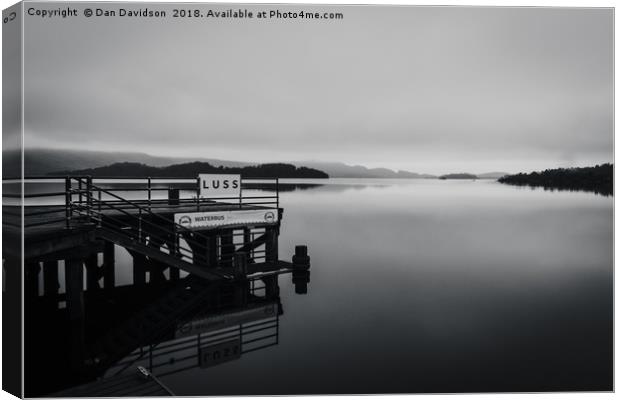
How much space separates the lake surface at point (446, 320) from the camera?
26.4 ft

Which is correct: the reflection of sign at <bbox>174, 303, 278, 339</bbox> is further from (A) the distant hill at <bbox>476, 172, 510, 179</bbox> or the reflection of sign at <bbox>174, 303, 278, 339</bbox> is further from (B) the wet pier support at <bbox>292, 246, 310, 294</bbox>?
(A) the distant hill at <bbox>476, 172, 510, 179</bbox>

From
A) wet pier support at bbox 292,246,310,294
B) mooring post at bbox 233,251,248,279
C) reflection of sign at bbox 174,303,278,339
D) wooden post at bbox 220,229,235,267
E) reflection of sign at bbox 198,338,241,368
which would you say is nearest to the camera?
reflection of sign at bbox 198,338,241,368

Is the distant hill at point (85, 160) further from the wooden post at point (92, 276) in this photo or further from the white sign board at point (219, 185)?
the wooden post at point (92, 276)

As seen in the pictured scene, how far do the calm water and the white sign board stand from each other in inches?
117

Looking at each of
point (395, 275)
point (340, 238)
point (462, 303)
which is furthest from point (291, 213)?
point (462, 303)

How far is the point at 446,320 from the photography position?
1245 cm

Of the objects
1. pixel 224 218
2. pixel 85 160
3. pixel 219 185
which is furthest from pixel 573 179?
pixel 85 160

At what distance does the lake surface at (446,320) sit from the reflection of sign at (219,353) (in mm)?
299

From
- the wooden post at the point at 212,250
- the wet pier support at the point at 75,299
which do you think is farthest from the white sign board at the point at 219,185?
the wooden post at the point at 212,250

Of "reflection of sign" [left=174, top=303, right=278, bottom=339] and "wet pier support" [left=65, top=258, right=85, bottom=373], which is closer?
"wet pier support" [left=65, top=258, right=85, bottom=373]

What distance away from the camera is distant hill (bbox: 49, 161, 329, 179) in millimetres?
9977

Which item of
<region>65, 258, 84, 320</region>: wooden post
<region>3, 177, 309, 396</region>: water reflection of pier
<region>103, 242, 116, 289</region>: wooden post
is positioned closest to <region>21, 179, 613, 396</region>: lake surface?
<region>3, 177, 309, 396</region>: water reflection of pier

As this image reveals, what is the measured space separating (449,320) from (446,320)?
0.07m

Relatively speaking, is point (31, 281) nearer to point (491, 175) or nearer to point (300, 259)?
point (300, 259)
